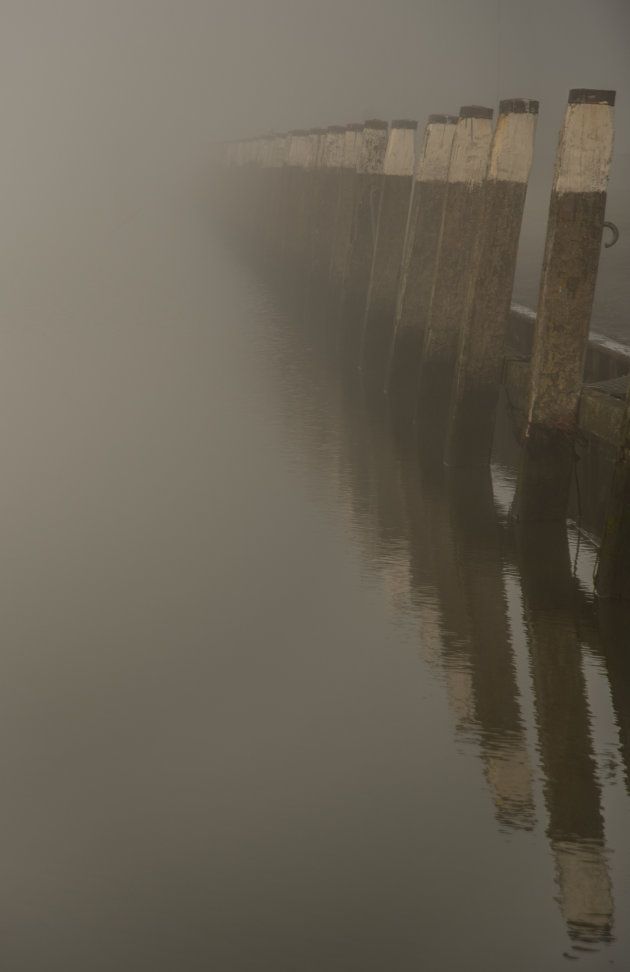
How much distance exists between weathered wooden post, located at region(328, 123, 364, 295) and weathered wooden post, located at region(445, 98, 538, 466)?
6.24 m

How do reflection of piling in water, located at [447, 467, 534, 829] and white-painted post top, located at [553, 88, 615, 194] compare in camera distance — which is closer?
reflection of piling in water, located at [447, 467, 534, 829]

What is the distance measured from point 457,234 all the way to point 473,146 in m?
0.60

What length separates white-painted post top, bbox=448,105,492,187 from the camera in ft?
30.6

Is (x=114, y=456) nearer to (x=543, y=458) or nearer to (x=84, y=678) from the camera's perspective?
(x=543, y=458)

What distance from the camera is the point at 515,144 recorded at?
8055 mm

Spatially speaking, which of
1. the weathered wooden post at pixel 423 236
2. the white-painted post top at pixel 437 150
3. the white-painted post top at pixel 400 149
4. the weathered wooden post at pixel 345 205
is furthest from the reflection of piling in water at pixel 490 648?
the weathered wooden post at pixel 345 205

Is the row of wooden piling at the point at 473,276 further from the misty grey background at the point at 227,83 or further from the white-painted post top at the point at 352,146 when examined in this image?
the misty grey background at the point at 227,83

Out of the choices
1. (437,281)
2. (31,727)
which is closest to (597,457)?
(437,281)

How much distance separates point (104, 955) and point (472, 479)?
18.0ft

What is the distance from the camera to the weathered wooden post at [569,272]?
6887 millimetres

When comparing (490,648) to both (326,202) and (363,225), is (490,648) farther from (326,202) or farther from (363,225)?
(326,202)

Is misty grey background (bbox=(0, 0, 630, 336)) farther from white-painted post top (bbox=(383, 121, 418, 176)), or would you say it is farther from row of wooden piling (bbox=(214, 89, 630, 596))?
white-painted post top (bbox=(383, 121, 418, 176))

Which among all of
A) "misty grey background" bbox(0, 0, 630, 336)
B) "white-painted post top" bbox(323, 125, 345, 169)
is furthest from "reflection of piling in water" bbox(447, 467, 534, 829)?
"white-painted post top" bbox(323, 125, 345, 169)

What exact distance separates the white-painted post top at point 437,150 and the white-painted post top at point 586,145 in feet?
11.2
